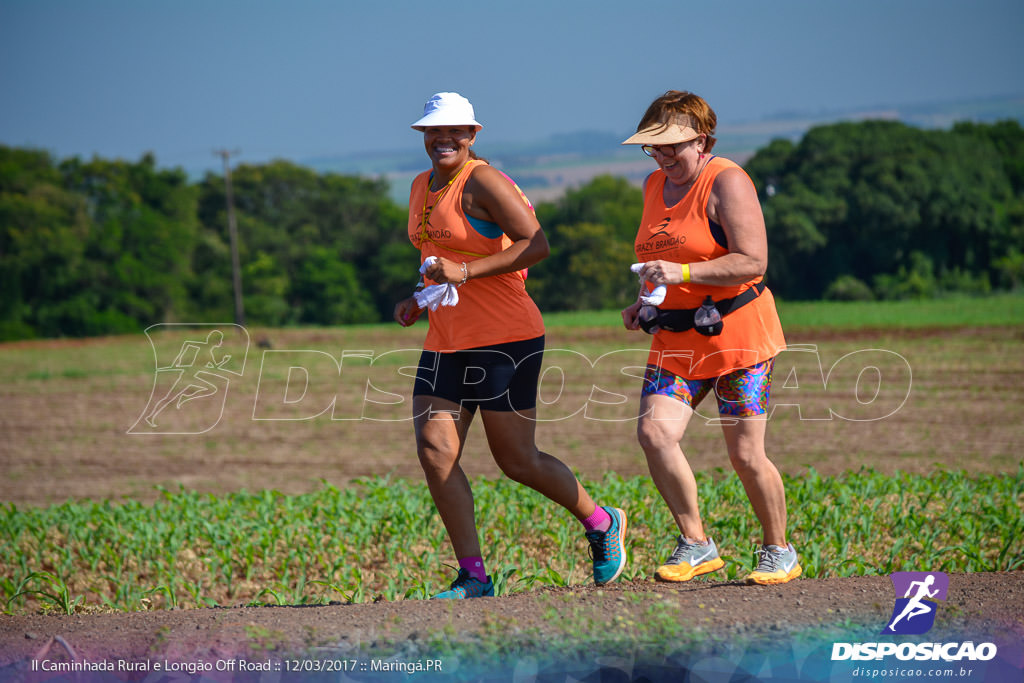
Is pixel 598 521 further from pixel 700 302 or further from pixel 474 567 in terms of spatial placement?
pixel 700 302

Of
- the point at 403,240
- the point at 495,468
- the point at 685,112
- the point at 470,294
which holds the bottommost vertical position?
the point at 495,468

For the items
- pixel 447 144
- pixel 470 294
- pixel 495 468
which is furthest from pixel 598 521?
pixel 495 468

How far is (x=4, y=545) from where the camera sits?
627cm

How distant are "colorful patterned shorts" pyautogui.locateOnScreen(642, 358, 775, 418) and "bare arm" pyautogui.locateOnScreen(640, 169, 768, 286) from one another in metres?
0.36

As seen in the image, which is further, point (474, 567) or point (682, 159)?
point (474, 567)

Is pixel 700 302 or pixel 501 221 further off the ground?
pixel 501 221

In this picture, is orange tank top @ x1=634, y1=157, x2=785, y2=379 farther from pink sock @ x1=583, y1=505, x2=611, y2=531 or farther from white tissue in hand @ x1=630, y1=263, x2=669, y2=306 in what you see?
pink sock @ x1=583, y1=505, x2=611, y2=531

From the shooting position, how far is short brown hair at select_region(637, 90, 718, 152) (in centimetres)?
396

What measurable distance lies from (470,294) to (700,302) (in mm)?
867

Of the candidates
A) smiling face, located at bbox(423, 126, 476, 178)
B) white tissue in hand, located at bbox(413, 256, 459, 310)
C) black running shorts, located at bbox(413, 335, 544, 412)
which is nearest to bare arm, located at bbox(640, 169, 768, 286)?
black running shorts, located at bbox(413, 335, 544, 412)

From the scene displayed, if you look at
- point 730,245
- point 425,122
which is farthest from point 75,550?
point 730,245

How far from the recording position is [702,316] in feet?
12.8

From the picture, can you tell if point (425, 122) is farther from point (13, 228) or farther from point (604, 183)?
point (604, 183)

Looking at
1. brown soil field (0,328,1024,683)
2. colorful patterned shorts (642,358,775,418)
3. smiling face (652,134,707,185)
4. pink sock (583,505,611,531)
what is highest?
smiling face (652,134,707,185)
